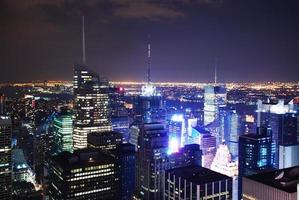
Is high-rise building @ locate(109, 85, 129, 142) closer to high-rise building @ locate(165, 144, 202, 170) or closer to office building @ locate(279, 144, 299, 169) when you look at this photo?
high-rise building @ locate(165, 144, 202, 170)

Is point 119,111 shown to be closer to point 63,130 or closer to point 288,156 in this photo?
point 63,130

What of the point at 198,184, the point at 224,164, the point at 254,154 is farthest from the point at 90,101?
the point at 198,184

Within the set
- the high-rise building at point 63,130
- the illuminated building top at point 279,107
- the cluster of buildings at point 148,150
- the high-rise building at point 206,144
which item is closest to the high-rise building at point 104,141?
the cluster of buildings at point 148,150

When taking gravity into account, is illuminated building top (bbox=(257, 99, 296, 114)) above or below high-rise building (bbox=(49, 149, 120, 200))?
above

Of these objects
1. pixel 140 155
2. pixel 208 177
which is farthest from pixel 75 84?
pixel 208 177

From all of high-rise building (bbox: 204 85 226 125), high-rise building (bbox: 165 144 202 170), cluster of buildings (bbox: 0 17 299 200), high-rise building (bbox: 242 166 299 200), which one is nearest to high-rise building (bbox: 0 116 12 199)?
cluster of buildings (bbox: 0 17 299 200)

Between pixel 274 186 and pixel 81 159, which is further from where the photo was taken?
pixel 81 159

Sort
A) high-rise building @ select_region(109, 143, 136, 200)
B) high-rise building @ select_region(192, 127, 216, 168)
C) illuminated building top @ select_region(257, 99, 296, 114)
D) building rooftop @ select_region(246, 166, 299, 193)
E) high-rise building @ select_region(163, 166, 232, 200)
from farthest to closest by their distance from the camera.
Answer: high-rise building @ select_region(192, 127, 216, 168), illuminated building top @ select_region(257, 99, 296, 114), high-rise building @ select_region(109, 143, 136, 200), high-rise building @ select_region(163, 166, 232, 200), building rooftop @ select_region(246, 166, 299, 193)
